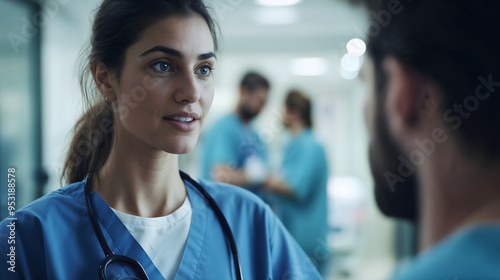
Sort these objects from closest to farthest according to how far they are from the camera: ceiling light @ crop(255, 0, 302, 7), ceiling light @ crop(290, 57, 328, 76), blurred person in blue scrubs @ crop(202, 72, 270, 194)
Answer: blurred person in blue scrubs @ crop(202, 72, 270, 194) < ceiling light @ crop(255, 0, 302, 7) < ceiling light @ crop(290, 57, 328, 76)

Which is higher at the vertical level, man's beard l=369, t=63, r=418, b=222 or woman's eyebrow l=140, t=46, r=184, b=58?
woman's eyebrow l=140, t=46, r=184, b=58

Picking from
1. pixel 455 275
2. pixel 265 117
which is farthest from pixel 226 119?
pixel 455 275

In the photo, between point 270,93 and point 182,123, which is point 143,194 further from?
point 270,93

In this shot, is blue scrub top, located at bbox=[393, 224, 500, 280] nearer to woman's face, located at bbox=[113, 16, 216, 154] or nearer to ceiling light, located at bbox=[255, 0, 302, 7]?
woman's face, located at bbox=[113, 16, 216, 154]

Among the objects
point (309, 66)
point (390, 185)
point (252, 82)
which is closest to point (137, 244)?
point (390, 185)

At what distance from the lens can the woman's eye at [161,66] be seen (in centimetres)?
65

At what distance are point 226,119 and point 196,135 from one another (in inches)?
49.1

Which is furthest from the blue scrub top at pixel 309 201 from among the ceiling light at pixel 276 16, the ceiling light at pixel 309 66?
the ceiling light at pixel 309 66

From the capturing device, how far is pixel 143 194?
72 cm

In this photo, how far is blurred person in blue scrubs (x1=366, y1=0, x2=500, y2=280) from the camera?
0.26m

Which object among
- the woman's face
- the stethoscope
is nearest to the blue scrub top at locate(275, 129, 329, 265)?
the stethoscope

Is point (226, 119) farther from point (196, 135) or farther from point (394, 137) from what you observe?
point (394, 137)

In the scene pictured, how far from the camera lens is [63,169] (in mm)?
779

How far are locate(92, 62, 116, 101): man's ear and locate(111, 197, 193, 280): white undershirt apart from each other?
0.62ft
